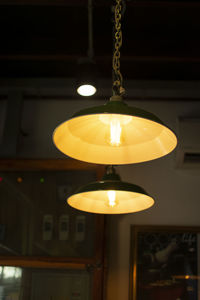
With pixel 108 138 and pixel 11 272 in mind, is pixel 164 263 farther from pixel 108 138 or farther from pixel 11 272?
pixel 108 138

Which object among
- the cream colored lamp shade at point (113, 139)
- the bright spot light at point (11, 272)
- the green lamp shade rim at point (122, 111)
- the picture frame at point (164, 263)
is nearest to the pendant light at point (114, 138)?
the cream colored lamp shade at point (113, 139)

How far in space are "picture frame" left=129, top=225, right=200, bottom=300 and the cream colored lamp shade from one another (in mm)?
1843

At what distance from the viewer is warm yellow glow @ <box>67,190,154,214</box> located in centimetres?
203

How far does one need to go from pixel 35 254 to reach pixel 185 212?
4.00 ft

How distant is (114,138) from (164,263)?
6.57 ft

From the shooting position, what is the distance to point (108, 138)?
4.48ft

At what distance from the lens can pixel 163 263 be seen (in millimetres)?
3023

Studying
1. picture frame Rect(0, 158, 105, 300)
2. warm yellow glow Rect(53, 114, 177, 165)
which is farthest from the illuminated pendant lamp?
picture frame Rect(0, 158, 105, 300)

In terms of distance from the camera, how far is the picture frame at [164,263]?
9.65 feet

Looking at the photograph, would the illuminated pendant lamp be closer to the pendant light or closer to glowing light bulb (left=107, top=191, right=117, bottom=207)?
glowing light bulb (left=107, top=191, right=117, bottom=207)

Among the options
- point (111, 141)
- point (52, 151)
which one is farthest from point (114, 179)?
point (52, 151)

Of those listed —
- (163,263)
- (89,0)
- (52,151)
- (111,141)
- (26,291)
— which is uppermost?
(89,0)

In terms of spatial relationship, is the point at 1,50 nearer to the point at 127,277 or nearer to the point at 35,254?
the point at 35,254

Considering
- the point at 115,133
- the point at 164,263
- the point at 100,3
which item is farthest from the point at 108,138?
the point at 164,263
